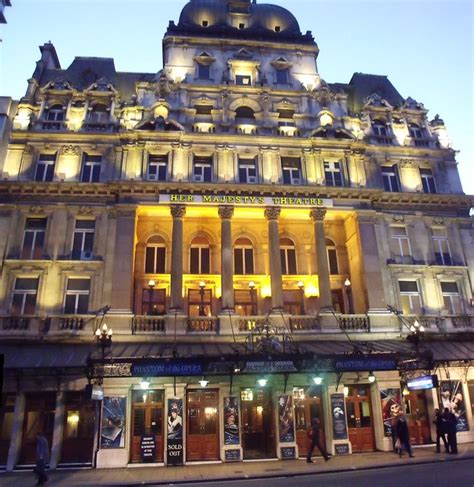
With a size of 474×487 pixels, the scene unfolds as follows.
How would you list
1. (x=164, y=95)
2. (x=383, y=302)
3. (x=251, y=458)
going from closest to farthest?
(x=251, y=458), (x=383, y=302), (x=164, y=95)

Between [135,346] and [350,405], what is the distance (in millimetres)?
11867

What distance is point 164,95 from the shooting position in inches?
1163

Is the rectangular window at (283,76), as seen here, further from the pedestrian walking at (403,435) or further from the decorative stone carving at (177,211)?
the pedestrian walking at (403,435)

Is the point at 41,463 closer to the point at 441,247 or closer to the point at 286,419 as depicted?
the point at 286,419

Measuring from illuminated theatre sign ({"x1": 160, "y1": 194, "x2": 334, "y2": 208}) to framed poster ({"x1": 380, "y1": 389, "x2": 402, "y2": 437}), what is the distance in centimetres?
1137

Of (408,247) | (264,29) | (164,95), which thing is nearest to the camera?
(408,247)

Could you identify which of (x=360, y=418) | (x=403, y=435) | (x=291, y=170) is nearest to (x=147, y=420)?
(x=360, y=418)

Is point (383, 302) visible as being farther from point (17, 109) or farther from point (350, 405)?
point (17, 109)

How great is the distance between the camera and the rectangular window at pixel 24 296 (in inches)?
922

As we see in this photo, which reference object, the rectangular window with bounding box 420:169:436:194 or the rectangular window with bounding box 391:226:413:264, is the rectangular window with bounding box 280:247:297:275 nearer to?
the rectangular window with bounding box 391:226:413:264

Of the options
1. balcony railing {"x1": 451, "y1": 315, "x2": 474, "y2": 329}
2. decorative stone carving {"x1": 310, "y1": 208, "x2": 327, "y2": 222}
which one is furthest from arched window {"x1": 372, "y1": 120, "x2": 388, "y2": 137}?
balcony railing {"x1": 451, "y1": 315, "x2": 474, "y2": 329}

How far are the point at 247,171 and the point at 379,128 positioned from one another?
36.4ft

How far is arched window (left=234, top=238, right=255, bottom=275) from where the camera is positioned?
27.9m

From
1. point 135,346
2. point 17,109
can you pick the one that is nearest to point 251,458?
point 135,346
